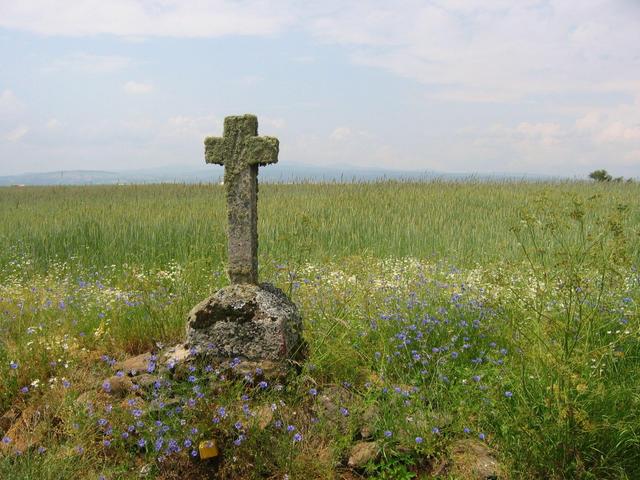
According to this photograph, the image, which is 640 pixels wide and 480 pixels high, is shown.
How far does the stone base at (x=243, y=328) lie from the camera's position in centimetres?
450

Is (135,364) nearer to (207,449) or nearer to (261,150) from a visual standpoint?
(207,449)

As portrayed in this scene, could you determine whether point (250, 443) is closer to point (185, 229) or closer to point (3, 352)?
point (3, 352)

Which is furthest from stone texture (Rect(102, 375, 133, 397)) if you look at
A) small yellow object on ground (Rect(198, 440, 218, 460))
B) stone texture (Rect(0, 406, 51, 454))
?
small yellow object on ground (Rect(198, 440, 218, 460))

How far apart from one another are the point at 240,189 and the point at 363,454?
2394 mm

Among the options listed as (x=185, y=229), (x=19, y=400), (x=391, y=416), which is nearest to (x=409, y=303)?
(x=391, y=416)

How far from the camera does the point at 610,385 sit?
3938mm

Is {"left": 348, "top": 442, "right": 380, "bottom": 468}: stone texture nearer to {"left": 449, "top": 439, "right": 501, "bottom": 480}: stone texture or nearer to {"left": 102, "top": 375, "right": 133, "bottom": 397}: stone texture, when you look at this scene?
{"left": 449, "top": 439, "right": 501, "bottom": 480}: stone texture

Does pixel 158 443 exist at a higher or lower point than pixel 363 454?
higher

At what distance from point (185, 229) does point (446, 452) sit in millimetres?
8466

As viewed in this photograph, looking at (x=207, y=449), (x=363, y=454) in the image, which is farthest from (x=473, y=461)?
(x=207, y=449)

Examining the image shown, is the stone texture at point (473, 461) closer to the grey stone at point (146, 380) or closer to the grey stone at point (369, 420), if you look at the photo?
the grey stone at point (369, 420)

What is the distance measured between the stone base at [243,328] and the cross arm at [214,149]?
1178 mm

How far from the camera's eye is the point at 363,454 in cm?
374

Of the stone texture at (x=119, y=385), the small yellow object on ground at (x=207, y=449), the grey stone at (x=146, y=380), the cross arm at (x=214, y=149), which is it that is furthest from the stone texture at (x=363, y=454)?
the cross arm at (x=214, y=149)
